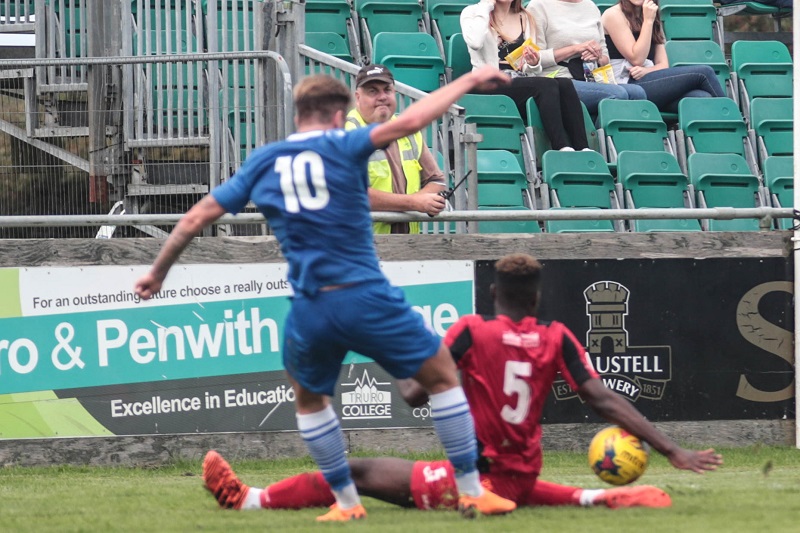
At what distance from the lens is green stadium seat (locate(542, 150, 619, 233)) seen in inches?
434

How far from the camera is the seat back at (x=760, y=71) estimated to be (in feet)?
45.5

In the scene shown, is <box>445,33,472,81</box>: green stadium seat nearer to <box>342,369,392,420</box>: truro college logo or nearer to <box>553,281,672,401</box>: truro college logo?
<box>553,281,672,401</box>: truro college logo

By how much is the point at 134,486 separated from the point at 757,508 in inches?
147

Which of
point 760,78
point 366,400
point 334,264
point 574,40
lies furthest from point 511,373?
point 760,78

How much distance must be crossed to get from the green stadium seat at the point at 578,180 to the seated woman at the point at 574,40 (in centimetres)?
131

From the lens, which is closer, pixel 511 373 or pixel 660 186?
pixel 511 373

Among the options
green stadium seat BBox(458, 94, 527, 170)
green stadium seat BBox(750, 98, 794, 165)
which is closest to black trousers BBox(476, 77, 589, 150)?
green stadium seat BBox(458, 94, 527, 170)

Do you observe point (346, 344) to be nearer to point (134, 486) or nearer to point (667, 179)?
point (134, 486)

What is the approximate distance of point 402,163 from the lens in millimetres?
8625

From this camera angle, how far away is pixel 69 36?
37.6ft

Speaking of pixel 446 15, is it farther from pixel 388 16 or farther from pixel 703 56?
pixel 703 56

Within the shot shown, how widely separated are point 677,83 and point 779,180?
164 cm

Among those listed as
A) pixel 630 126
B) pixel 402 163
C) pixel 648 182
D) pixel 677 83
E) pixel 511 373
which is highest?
pixel 677 83

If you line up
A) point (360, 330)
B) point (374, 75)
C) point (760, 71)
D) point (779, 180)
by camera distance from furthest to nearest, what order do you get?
point (760, 71), point (779, 180), point (374, 75), point (360, 330)
